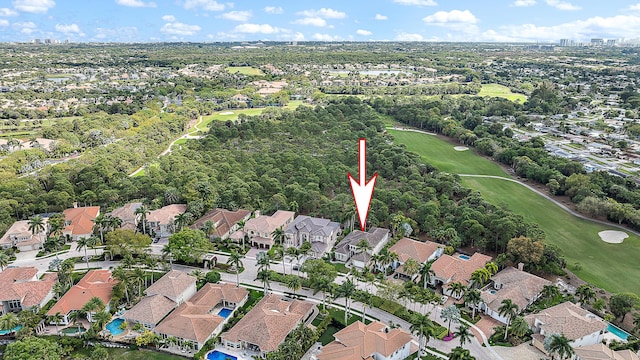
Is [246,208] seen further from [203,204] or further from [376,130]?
[376,130]

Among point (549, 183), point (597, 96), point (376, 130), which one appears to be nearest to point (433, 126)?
point (376, 130)

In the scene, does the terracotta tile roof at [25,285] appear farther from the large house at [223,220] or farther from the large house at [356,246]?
the large house at [356,246]

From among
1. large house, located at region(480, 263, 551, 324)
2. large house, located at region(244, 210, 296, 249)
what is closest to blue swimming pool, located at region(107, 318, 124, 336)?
large house, located at region(244, 210, 296, 249)

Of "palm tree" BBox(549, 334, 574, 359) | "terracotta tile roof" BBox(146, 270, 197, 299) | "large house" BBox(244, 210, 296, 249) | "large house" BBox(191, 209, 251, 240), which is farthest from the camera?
"large house" BBox(191, 209, 251, 240)

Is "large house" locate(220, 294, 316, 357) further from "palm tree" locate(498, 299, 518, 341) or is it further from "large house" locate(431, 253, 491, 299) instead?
"palm tree" locate(498, 299, 518, 341)

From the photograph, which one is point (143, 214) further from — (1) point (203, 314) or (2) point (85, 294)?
(1) point (203, 314)

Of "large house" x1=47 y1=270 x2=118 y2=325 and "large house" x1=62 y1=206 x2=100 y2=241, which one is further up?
"large house" x1=62 y1=206 x2=100 y2=241

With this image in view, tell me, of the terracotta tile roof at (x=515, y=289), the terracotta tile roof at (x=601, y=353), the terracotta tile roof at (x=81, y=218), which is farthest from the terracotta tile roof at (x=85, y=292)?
the terracotta tile roof at (x=601, y=353)
